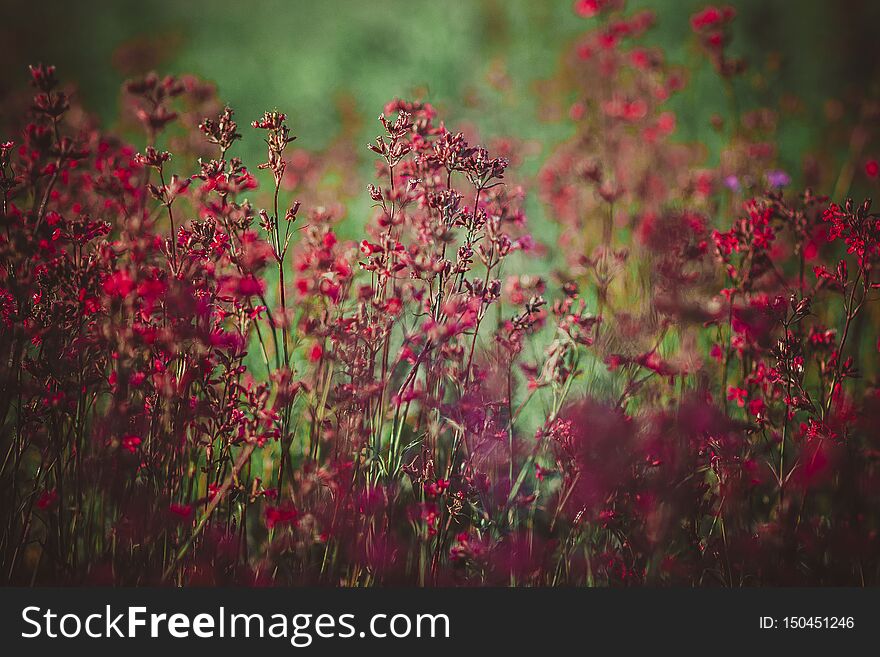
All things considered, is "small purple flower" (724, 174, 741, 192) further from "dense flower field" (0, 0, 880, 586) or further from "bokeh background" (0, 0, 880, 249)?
"dense flower field" (0, 0, 880, 586)

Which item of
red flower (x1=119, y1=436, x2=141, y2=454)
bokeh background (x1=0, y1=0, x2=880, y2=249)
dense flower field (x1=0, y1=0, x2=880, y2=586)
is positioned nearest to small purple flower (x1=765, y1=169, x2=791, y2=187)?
bokeh background (x1=0, y1=0, x2=880, y2=249)

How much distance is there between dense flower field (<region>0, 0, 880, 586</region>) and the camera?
1.12m

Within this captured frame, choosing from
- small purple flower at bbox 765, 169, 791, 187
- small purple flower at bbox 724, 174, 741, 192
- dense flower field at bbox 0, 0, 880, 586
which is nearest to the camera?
dense flower field at bbox 0, 0, 880, 586

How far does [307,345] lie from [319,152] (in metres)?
1.13

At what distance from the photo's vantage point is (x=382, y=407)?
122 centimetres

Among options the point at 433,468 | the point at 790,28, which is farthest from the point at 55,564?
the point at 790,28

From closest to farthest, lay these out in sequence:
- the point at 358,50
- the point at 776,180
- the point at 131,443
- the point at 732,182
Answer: the point at 131,443 < the point at 776,180 < the point at 732,182 < the point at 358,50

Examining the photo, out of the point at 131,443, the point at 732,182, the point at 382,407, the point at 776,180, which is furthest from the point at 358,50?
the point at 131,443

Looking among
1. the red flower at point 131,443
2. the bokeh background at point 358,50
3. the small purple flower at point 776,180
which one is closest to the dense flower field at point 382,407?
the red flower at point 131,443

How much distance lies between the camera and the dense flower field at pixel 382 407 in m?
1.12

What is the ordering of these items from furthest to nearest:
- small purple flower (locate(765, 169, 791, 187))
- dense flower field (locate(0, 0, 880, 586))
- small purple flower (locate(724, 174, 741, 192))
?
small purple flower (locate(724, 174, 741, 192)), small purple flower (locate(765, 169, 791, 187)), dense flower field (locate(0, 0, 880, 586))

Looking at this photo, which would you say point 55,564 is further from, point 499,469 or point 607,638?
point 607,638

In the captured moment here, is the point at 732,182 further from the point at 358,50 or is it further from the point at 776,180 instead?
the point at 358,50

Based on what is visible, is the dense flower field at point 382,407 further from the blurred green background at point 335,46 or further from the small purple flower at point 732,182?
the blurred green background at point 335,46
